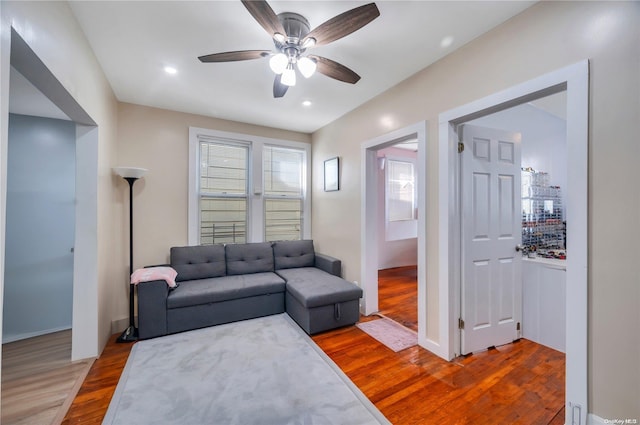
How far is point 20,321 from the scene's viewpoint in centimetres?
279

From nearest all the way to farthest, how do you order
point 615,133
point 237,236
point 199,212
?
point 615,133, point 199,212, point 237,236

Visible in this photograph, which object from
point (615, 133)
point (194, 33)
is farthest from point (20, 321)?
point (615, 133)

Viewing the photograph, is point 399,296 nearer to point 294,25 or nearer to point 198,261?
point 198,261

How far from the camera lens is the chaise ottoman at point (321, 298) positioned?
2.75 m

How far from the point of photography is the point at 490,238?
2457 millimetres

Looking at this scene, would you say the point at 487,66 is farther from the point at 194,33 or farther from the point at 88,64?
the point at 88,64

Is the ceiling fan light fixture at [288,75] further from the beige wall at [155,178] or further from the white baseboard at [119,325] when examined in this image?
the white baseboard at [119,325]

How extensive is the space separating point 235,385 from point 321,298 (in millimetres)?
1110

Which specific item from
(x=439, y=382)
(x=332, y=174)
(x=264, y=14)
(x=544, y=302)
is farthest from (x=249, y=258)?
(x=544, y=302)

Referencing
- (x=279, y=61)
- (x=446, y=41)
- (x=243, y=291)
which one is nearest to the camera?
(x=279, y=61)

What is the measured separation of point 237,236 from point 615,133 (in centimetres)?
391

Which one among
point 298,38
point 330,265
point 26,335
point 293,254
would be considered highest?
point 298,38

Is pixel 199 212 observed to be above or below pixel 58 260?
above

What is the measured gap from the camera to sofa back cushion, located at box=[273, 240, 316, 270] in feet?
12.5
